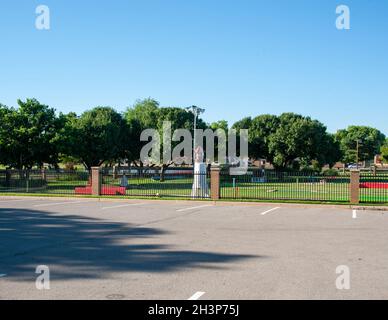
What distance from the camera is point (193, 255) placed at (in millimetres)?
9453

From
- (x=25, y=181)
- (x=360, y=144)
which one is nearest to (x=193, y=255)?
(x=25, y=181)

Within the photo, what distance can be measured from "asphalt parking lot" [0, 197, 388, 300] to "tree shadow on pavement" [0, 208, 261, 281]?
0.07 feet

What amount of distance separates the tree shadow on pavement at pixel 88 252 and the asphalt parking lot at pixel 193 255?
0.02 meters

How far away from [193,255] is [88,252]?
233 centimetres

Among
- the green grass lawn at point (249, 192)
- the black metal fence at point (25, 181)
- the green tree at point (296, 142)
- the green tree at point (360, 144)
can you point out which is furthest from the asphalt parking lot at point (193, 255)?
the green tree at point (360, 144)

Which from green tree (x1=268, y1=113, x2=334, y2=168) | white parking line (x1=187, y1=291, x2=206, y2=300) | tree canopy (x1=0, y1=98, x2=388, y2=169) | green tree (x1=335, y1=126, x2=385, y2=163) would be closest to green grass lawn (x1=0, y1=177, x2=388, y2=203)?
tree canopy (x1=0, y1=98, x2=388, y2=169)

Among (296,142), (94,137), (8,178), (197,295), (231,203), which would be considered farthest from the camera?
(296,142)

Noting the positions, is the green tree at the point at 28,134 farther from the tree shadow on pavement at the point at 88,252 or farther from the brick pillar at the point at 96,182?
the tree shadow on pavement at the point at 88,252

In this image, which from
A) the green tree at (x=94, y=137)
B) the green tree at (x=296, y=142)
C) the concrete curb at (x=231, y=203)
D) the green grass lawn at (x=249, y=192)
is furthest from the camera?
the green tree at (x=296, y=142)

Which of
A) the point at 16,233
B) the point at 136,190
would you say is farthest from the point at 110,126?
the point at 16,233

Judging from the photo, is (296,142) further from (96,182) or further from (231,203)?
(231,203)

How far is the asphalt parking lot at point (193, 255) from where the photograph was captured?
682 cm

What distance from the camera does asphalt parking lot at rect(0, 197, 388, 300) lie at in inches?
269
